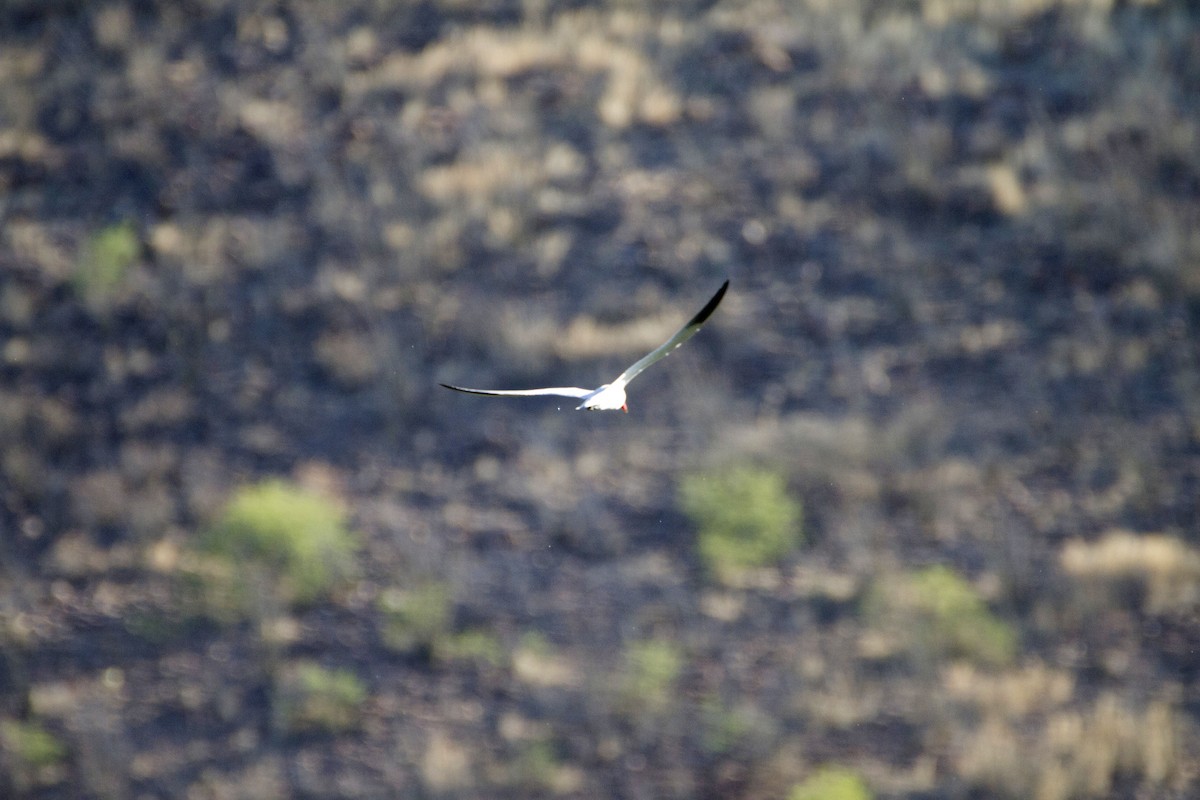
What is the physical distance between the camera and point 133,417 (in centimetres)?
1428

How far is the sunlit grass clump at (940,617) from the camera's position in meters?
10.7

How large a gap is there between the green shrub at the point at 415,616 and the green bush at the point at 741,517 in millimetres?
2233

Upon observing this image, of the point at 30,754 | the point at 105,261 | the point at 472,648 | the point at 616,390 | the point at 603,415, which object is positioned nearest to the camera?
the point at 616,390

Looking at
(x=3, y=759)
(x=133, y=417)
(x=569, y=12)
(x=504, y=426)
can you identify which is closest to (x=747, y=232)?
(x=504, y=426)

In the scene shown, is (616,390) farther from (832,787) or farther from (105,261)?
(105,261)

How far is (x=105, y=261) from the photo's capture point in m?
16.1

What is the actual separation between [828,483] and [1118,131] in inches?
248

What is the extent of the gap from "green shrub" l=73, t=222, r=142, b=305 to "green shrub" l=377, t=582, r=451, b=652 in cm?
599

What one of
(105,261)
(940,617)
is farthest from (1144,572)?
(105,261)

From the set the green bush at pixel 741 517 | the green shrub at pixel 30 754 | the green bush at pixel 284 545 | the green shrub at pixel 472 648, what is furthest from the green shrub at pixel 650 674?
the green shrub at pixel 30 754

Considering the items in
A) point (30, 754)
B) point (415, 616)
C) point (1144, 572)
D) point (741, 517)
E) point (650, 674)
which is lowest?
point (30, 754)

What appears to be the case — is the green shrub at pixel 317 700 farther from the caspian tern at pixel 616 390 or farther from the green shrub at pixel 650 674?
the caspian tern at pixel 616 390

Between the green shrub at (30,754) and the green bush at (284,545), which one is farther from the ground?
the green bush at (284,545)

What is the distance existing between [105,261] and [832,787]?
10539 millimetres
